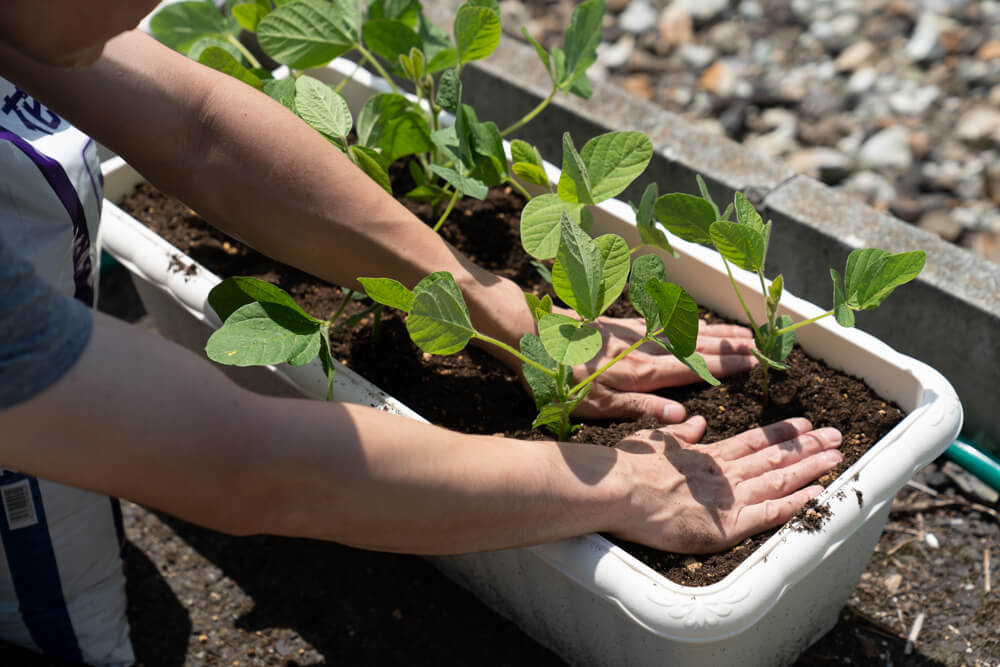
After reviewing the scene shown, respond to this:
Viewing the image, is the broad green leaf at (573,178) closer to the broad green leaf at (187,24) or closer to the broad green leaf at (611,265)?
the broad green leaf at (611,265)

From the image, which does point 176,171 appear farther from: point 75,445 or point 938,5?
point 938,5

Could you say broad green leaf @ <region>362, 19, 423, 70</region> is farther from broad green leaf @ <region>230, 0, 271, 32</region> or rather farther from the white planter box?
the white planter box

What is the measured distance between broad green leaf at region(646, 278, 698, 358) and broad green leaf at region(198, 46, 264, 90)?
0.68m

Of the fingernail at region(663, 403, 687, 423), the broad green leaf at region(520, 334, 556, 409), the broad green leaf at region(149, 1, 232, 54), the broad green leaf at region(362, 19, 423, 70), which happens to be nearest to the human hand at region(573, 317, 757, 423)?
the fingernail at region(663, 403, 687, 423)

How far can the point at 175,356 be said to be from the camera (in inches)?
28.2

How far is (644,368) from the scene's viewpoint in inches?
46.7

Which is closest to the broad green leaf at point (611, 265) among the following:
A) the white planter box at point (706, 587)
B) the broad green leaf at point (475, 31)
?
the white planter box at point (706, 587)

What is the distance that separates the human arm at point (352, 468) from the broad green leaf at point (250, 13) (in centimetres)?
80

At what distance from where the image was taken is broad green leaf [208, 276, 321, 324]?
1062 mm

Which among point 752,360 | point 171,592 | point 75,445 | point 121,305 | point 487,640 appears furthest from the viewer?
point 121,305

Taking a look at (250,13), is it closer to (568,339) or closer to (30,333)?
(568,339)

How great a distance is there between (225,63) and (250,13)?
0.12 m

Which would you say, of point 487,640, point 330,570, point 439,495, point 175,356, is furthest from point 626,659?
point 175,356

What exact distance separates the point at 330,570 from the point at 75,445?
0.82 meters
